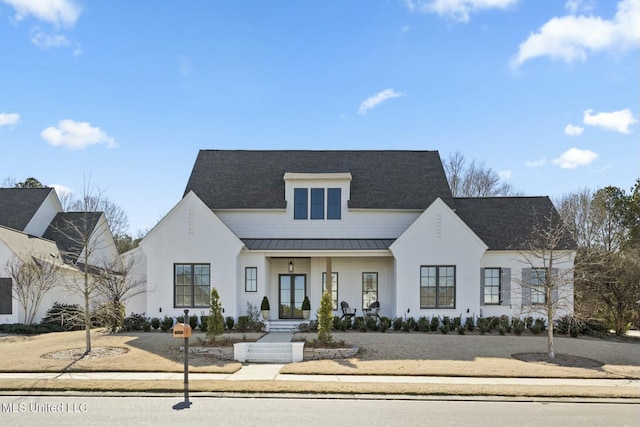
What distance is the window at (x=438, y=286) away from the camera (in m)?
22.3

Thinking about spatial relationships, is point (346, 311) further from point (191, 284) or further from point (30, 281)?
point (30, 281)

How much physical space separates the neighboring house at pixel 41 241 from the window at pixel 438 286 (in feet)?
48.4

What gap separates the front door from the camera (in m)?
23.9

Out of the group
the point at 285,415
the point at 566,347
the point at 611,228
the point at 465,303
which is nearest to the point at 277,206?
the point at 465,303

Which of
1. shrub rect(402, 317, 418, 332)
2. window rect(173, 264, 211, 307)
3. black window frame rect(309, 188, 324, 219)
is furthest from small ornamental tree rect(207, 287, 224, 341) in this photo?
black window frame rect(309, 188, 324, 219)

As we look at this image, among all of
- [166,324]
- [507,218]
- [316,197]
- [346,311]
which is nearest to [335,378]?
[346,311]

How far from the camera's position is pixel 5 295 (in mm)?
23188

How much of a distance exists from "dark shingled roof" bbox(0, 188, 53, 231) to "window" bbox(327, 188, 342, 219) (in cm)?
1831

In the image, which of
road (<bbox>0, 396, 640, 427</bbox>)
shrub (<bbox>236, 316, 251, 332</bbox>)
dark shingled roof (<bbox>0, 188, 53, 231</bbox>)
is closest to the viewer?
road (<bbox>0, 396, 640, 427</bbox>)

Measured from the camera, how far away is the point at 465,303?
22172mm

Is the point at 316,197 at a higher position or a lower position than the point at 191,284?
higher

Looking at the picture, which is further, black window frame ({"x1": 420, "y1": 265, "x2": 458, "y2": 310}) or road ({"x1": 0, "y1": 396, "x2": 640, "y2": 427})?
black window frame ({"x1": 420, "y1": 265, "x2": 458, "y2": 310})

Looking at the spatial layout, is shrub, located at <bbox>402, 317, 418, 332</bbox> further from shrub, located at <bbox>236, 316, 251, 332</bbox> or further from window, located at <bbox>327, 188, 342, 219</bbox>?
shrub, located at <bbox>236, 316, 251, 332</bbox>

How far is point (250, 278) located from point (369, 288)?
19.1 ft
